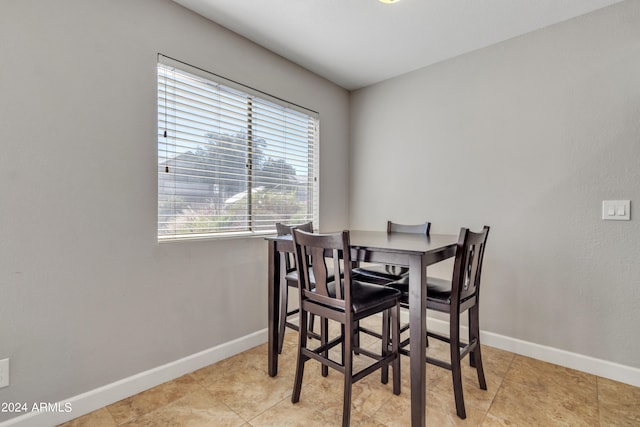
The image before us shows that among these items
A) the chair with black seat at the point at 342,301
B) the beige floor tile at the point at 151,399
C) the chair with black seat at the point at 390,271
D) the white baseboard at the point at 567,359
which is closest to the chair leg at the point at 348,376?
the chair with black seat at the point at 342,301

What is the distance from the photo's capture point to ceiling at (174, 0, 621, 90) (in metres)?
1.97

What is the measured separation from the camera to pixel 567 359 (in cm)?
210

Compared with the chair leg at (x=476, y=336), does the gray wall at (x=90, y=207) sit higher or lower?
higher

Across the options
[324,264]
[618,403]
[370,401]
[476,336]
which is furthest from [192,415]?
[618,403]

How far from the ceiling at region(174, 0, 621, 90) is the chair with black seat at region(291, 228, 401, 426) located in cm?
154

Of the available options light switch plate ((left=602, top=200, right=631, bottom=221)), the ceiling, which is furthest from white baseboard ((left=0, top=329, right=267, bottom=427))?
light switch plate ((left=602, top=200, right=631, bottom=221))

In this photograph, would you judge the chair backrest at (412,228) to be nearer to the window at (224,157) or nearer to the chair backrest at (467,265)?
the chair backrest at (467,265)

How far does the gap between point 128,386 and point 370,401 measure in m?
1.40

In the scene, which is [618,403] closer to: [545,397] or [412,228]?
[545,397]

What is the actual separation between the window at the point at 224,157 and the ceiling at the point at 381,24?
432 mm

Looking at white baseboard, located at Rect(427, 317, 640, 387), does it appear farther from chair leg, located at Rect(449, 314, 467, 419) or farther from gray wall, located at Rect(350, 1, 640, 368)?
chair leg, located at Rect(449, 314, 467, 419)

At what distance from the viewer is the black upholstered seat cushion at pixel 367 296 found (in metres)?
1.51

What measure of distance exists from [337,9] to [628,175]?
84.1 inches

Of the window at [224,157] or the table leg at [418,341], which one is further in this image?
the window at [224,157]
